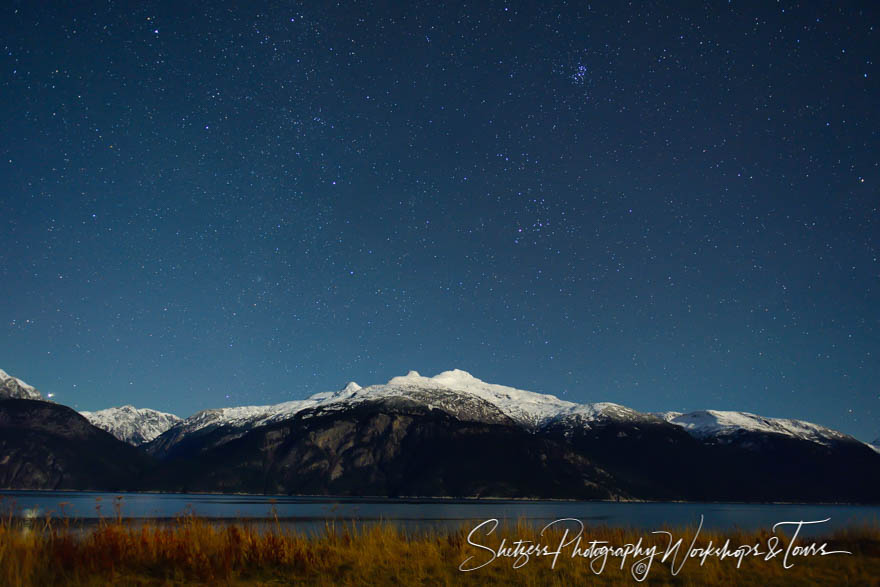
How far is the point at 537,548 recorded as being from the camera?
17.4 m

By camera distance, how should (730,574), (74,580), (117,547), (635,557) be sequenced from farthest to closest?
(635,557), (730,574), (117,547), (74,580)

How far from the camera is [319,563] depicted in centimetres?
1439

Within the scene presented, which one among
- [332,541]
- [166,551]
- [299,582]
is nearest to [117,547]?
[166,551]

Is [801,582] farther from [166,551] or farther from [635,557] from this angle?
[166,551]

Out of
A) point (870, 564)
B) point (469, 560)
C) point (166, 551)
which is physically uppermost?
point (166, 551)

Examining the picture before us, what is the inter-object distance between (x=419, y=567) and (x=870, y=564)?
1368 centimetres

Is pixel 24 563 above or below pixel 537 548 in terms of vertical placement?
above

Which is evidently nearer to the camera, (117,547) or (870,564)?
(117,547)

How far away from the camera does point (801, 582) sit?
14273mm

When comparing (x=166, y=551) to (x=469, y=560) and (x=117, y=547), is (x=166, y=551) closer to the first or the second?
(x=117, y=547)

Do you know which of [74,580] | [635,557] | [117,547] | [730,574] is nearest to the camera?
[74,580]

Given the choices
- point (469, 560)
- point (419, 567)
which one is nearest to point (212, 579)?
point (419, 567)

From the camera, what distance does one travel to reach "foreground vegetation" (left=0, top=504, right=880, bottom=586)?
12.7 meters

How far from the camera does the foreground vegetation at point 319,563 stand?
12.7 m
